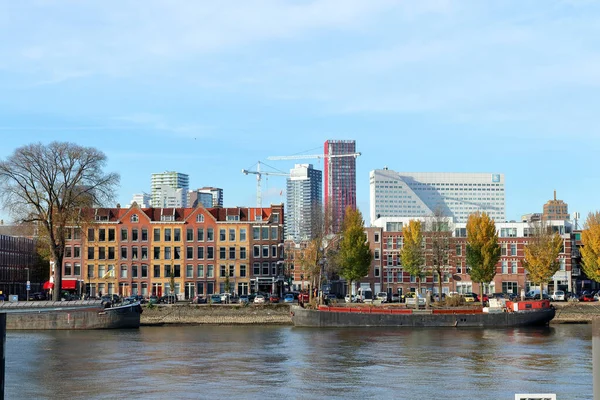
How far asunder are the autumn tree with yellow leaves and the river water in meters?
28.8

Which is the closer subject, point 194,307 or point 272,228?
point 194,307

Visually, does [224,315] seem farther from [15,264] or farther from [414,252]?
[15,264]

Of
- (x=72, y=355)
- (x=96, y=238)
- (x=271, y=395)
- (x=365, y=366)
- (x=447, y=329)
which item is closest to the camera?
(x=271, y=395)

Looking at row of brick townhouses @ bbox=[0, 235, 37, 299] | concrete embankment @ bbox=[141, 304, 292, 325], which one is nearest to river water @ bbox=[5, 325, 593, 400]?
concrete embankment @ bbox=[141, 304, 292, 325]

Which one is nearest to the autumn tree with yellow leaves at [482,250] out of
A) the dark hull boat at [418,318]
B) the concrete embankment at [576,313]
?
the concrete embankment at [576,313]

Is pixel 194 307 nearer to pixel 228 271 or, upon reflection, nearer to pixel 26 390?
pixel 228 271

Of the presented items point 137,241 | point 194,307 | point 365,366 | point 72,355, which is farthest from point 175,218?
point 365,366

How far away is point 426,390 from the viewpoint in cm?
4528

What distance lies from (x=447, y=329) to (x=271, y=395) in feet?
164

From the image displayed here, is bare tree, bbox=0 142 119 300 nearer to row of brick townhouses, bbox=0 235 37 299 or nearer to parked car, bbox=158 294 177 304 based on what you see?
parked car, bbox=158 294 177 304

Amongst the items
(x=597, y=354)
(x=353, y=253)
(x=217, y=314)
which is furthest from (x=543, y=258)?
(x=597, y=354)

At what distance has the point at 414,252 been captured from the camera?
389 feet

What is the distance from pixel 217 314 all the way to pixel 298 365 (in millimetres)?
44036

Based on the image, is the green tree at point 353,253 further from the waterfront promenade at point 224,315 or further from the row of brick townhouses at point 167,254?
the waterfront promenade at point 224,315
